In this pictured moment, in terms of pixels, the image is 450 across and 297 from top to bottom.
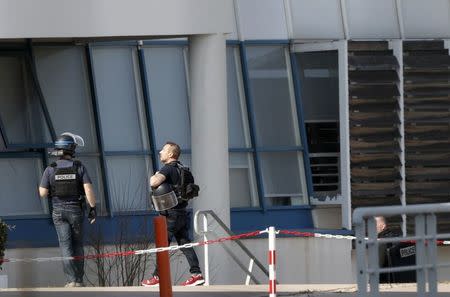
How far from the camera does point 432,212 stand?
37.3ft

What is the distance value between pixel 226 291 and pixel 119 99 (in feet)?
22.8

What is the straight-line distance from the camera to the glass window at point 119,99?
900 inches

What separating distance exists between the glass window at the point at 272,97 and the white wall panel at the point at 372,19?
1.28 m

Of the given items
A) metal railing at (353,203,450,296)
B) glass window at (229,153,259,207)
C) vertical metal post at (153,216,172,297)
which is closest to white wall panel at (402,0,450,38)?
glass window at (229,153,259,207)

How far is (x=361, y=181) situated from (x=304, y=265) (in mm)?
1730

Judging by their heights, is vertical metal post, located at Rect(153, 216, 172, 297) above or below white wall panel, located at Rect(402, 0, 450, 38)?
below

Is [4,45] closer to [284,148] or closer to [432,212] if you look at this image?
[284,148]

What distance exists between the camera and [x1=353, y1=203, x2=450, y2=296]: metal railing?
10.9m

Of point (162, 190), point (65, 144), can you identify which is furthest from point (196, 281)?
point (65, 144)

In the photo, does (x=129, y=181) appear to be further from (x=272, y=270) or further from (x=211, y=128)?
(x=272, y=270)

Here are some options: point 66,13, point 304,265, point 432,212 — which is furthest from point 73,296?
point 304,265

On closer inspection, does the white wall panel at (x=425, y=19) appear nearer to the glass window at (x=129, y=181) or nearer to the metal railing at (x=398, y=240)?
the glass window at (x=129, y=181)

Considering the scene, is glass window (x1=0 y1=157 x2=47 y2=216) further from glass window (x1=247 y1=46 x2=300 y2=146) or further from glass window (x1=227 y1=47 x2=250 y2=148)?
glass window (x1=247 y1=46 x2=300 y2=146)

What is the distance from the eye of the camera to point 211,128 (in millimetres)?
20438
